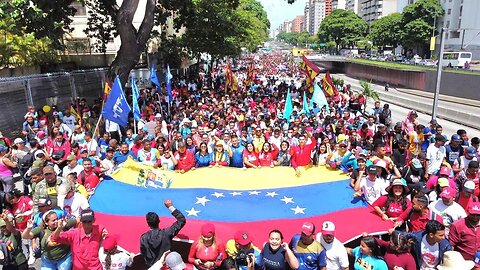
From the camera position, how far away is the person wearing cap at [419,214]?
17.9 feet

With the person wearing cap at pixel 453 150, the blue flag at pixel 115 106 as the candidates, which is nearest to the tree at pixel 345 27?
the person wearing cap at pixel 453 150

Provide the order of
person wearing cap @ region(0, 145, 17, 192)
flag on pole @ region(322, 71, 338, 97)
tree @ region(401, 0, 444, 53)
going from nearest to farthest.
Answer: person wearing cap @ region(0, 145, 17, 192), flag on pole @ region(322, 71, 338, 97), tree @ region(401, 0, 444, 53)

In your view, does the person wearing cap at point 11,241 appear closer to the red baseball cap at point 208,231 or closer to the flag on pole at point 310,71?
the red baseball cap at point 208,231

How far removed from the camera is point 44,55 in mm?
23781

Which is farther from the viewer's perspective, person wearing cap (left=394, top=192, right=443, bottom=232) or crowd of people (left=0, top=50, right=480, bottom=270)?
person wearing cap (left=394, top=192, right=443, bottom=232)

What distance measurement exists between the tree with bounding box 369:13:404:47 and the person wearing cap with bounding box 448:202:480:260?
77454 mm

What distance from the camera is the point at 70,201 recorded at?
20.4 feet

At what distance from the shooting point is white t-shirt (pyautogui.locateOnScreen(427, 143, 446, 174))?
27.2 feet

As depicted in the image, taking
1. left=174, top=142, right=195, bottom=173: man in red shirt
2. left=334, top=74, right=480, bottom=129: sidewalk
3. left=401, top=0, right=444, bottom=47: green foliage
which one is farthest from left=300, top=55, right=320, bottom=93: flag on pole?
left=401, top=0, right=444, bottom=47: green foliage

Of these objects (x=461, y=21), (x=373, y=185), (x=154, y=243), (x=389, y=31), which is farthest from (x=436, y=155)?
(x=389, y=31)

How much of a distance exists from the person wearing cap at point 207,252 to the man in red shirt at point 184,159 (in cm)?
378

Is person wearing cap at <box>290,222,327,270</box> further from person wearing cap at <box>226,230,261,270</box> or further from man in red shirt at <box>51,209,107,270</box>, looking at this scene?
man in red shirt at <box>51,209,107,270</box>

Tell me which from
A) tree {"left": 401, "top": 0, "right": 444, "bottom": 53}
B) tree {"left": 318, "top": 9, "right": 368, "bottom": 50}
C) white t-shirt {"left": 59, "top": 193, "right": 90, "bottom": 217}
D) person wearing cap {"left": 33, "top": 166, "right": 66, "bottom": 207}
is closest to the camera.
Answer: white t-shirt {"left": 59, "top": 193, "right": 90, "bottom": 217}

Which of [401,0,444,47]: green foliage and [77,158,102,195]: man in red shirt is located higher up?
[401,0,444,47]: green foliage
